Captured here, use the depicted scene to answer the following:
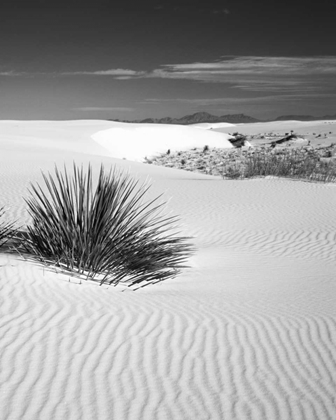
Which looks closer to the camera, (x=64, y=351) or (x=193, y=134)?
(x=64, y=351)

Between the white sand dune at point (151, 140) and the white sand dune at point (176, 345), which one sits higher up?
the white sand dune at point (151, 140)

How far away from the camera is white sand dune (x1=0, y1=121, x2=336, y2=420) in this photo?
3.62 meters

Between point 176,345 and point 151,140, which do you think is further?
point 151,140

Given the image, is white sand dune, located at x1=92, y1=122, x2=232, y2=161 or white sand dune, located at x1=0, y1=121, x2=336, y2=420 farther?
white sand dune, located at x1=92, y1=122, x2=232, y2=161

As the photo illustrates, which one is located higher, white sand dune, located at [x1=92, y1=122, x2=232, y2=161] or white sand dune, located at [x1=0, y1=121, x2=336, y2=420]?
white sand dune, located at [x1=92, y1=122, x2=232, y2=161]

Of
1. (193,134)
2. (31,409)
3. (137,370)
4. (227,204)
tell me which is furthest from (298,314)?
(193,134)

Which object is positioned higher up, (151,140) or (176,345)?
(151,140)

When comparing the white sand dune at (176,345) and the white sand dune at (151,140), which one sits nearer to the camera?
the white sand dune at (176,345)

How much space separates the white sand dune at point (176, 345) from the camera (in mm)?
3615

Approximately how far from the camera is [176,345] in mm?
4648

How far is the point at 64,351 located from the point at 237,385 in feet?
4.25

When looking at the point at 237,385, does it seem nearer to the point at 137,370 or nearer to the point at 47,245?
the point at 137,370

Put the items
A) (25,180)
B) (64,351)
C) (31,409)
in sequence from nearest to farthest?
(31,409)
(64,351)
(25,180)

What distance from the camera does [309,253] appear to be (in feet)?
34.2
